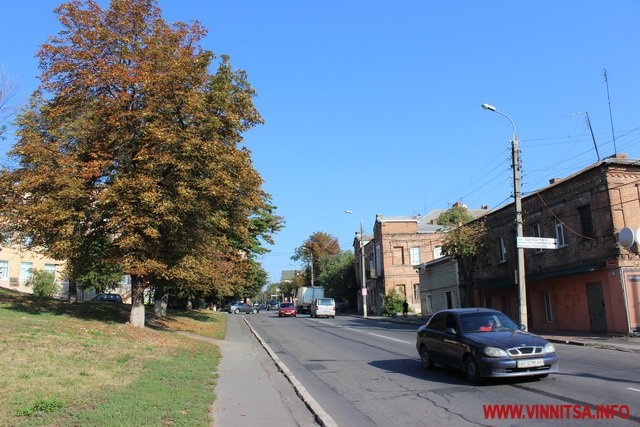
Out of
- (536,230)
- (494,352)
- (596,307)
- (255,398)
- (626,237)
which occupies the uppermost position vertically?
(536,230)

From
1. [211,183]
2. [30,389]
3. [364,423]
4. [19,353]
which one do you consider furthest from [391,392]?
[211,183]

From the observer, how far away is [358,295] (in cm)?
6378

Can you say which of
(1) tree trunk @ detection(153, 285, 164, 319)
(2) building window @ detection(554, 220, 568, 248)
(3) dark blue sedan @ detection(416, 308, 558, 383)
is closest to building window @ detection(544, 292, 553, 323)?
(2) building window @ detection(554, 220, 568, 248)

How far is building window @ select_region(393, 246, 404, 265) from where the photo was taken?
54.1m

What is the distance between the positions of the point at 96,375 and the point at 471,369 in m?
7.26

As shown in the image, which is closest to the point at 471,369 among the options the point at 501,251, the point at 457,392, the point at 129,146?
the point at 457,392

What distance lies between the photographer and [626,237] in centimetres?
1973

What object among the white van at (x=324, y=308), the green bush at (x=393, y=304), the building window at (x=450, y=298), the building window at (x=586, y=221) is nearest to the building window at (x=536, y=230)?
the building window at (x=586, y=221)

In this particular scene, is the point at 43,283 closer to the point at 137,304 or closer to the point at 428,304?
the point at 137,304

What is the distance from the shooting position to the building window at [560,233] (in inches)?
948

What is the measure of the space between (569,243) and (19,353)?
22.6 m

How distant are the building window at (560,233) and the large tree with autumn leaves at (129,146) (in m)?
15.9

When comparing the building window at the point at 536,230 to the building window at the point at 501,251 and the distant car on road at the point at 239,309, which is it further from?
the distant car on road at the point at 239,309

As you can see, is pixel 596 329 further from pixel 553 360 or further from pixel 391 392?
pixel 391 392
